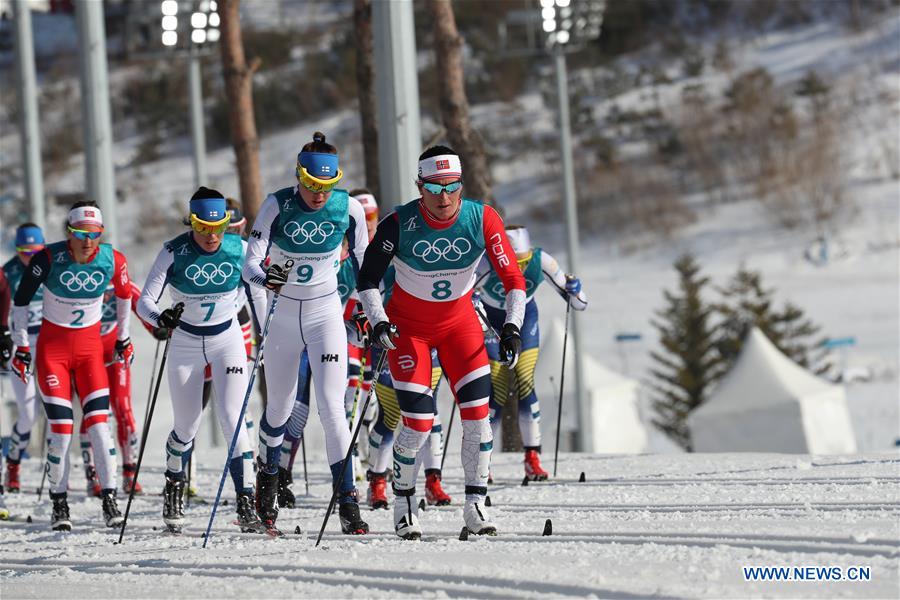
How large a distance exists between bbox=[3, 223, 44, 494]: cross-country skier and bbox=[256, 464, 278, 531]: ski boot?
14.9 feet

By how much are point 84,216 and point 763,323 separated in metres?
31.2

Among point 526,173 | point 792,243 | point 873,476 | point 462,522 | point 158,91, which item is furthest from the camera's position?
point 158,91

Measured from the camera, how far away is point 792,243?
47781 millimetres

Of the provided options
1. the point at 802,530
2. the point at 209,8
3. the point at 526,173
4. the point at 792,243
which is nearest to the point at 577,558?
the point at 802,530

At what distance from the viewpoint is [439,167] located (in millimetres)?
8188

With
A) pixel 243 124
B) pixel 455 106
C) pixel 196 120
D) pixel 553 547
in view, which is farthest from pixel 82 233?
pixel 196 120

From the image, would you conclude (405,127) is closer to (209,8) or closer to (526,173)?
(209,8)

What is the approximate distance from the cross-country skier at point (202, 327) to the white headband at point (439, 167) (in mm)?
1850

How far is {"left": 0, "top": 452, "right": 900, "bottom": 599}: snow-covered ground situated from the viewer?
6484 mm

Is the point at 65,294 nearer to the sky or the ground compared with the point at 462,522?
nearer to the sky

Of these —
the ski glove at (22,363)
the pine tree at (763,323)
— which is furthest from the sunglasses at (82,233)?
the pine tree at (763,323)

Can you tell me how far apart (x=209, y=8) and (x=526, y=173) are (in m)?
37.7

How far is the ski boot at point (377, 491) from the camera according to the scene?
33.7 feet

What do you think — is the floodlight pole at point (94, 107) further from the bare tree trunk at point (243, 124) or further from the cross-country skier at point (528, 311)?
the cross-country skier at point (528, 311)
